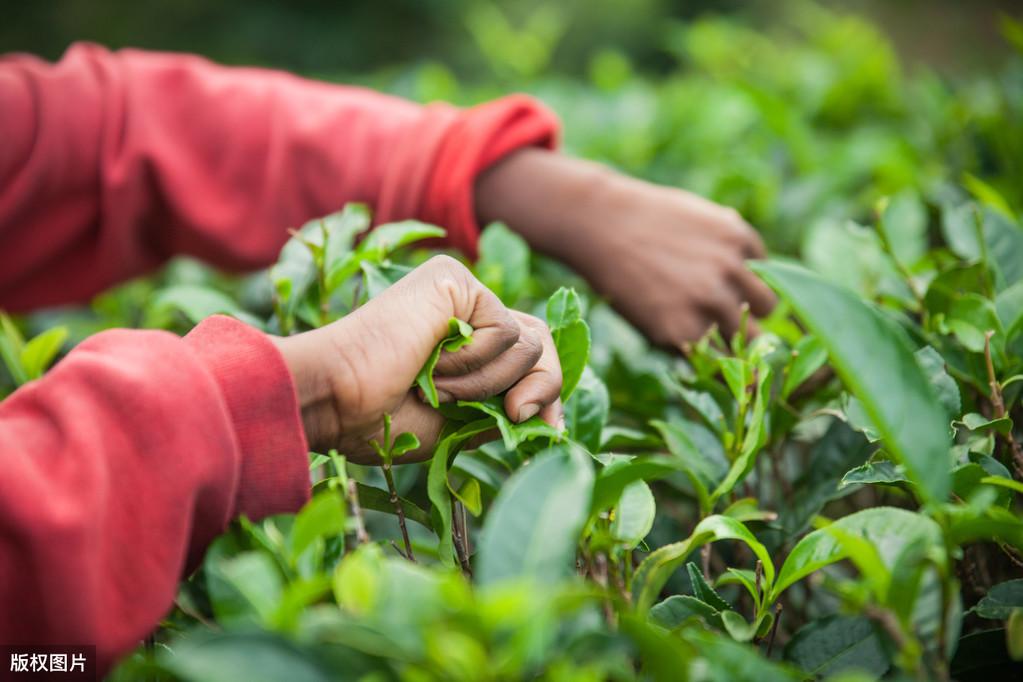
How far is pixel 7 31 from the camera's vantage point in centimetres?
625

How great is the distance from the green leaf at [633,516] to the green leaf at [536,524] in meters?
0.17

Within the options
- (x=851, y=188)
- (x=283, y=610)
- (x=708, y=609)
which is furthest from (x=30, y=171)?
(x=851, y=188)

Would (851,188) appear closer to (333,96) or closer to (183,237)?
(333,96)

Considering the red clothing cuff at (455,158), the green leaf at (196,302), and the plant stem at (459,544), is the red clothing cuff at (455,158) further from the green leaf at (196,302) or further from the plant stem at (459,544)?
the plant stem at (459,544)

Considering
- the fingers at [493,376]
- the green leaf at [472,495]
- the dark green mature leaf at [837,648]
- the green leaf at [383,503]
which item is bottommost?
the dark green mature leaf at [837,648]

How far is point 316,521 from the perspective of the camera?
574 mm

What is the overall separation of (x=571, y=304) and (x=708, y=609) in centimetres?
29

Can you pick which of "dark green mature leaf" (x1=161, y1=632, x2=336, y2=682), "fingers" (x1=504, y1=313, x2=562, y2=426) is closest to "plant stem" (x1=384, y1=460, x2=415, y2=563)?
"fingers" (x1=504, y1=313, x2=562, y2=426)

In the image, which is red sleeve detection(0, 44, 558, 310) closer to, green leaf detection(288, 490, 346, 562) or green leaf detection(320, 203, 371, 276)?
green leaf detection(320, 203, 371, 276)

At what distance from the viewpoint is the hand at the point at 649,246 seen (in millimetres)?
1149

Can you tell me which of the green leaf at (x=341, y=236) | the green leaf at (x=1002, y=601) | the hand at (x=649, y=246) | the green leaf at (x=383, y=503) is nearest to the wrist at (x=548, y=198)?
the hand at (x=649, y=246)

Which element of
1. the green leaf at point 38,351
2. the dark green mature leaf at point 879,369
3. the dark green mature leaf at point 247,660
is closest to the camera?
the dark green mature leaf at point 247,660

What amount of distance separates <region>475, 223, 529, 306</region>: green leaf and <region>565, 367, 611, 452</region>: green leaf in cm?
18

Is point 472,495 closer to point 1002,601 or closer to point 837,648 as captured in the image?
point 837,648
